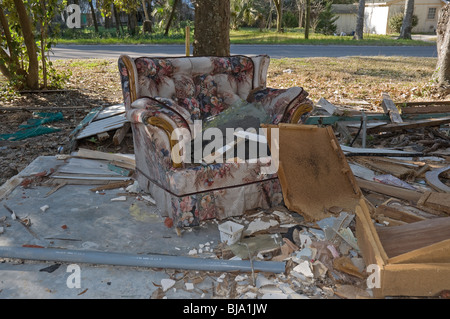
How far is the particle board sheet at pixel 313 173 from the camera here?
3697mm

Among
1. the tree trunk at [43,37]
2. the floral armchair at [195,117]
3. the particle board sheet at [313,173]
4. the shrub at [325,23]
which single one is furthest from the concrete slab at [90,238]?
the shrub at [325,23]

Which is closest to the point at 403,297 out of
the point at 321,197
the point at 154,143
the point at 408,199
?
the point at 321,197

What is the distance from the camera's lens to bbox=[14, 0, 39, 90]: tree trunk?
309 inches

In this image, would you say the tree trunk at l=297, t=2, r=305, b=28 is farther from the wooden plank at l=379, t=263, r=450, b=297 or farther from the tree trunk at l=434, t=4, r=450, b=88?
the wooden plank at l=379, t=263, r=450, b=297

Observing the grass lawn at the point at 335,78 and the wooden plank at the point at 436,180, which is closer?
the wooden plank at the point at 436,180

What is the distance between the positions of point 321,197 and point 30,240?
241 centimetres

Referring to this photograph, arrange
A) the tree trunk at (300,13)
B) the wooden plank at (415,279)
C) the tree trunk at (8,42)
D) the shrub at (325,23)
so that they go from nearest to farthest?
the wooden plank at (415,279)
the tree trunk at (8,42)
the shrub at (325,23)
the tree trunk at (300,13)

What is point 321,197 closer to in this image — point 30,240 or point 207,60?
point 207,60

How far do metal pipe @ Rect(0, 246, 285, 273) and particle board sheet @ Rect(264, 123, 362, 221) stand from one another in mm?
873

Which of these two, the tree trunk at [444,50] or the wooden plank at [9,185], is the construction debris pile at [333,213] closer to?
the wooden plank at [9,185]

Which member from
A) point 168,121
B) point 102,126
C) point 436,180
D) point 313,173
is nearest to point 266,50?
point 102,126

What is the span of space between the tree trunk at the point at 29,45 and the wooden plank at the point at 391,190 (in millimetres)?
6763

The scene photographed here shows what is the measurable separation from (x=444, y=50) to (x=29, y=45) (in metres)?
7.76

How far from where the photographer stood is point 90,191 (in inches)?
167
